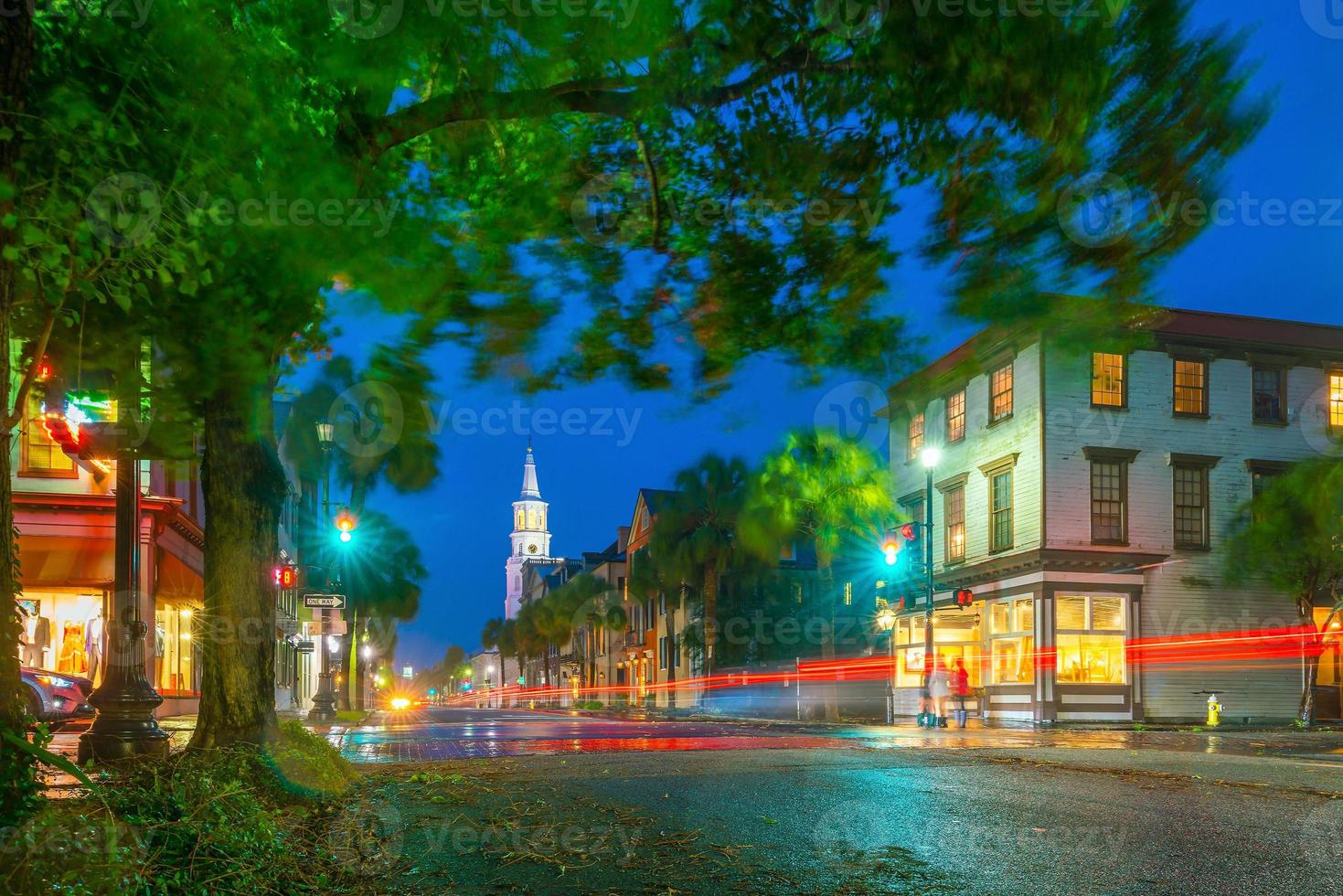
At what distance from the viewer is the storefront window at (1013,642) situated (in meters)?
30.0

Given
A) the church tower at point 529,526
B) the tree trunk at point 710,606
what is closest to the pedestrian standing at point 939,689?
the tree trunk at point 710,606

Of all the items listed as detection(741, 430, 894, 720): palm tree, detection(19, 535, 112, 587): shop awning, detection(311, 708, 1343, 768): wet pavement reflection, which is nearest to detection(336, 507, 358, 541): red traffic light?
detection(19, 535, 112, 587): shop awning

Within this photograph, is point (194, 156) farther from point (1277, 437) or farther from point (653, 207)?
point (1277, 437)

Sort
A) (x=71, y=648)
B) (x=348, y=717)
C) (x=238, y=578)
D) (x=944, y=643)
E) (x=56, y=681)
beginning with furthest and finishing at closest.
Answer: (x=944, y=643) < (x=348, y=717) < (x=71, y=648) < (x=56, y=681) < (x=238, y=578)

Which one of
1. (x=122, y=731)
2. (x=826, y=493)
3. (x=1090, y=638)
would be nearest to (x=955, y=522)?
(x=826, y=493)

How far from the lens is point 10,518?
4.08m

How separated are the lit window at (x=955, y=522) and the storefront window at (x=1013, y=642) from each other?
8.21 feet

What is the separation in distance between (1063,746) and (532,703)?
304 feet

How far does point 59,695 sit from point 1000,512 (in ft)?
76.7

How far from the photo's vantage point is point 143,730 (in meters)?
10.8

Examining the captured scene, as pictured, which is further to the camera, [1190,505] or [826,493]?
[826,493]

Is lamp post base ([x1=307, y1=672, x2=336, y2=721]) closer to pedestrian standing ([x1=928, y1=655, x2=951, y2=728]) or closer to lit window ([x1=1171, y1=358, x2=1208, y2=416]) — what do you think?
pedestrian standing ([x1=928, y1=655, x2=951, y2=728])

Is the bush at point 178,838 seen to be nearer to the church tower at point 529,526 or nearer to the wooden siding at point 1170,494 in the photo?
the wooden siding at point 1170,494

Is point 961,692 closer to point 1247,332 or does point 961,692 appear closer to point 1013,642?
point 1013,642
